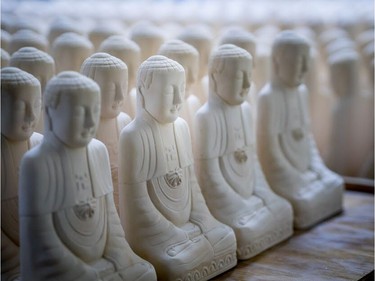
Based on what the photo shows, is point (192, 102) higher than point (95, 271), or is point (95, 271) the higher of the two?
point (192, 102)

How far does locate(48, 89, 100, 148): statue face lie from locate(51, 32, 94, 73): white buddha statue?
4.02 feet

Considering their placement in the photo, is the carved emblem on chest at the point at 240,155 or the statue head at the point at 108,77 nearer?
the statue head at the point at 108,77

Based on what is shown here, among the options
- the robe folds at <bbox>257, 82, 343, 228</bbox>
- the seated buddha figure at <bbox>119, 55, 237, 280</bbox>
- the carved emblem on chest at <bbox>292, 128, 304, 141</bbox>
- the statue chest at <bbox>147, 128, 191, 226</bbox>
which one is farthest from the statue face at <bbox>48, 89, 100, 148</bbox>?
the carved emblem on chest at <bbox>292, 128, 304, 141</bbox>

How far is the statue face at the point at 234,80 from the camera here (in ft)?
12.2

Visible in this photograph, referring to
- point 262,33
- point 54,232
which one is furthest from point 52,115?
point 262,33

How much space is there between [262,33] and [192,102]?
2.17m

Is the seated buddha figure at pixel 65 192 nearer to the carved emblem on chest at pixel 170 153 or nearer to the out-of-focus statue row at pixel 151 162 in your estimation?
the out-of-focus statue row at pixel 151 162

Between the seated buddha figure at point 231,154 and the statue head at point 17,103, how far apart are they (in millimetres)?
953

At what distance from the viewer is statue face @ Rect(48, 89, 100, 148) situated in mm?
2861

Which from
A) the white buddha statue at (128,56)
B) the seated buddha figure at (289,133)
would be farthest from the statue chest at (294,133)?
the white buddha statue at (128,56)

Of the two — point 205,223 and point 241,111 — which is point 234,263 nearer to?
point 205,223

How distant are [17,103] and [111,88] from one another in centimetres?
49

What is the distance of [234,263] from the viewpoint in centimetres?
365

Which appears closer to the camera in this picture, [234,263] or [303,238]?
[234,263]
